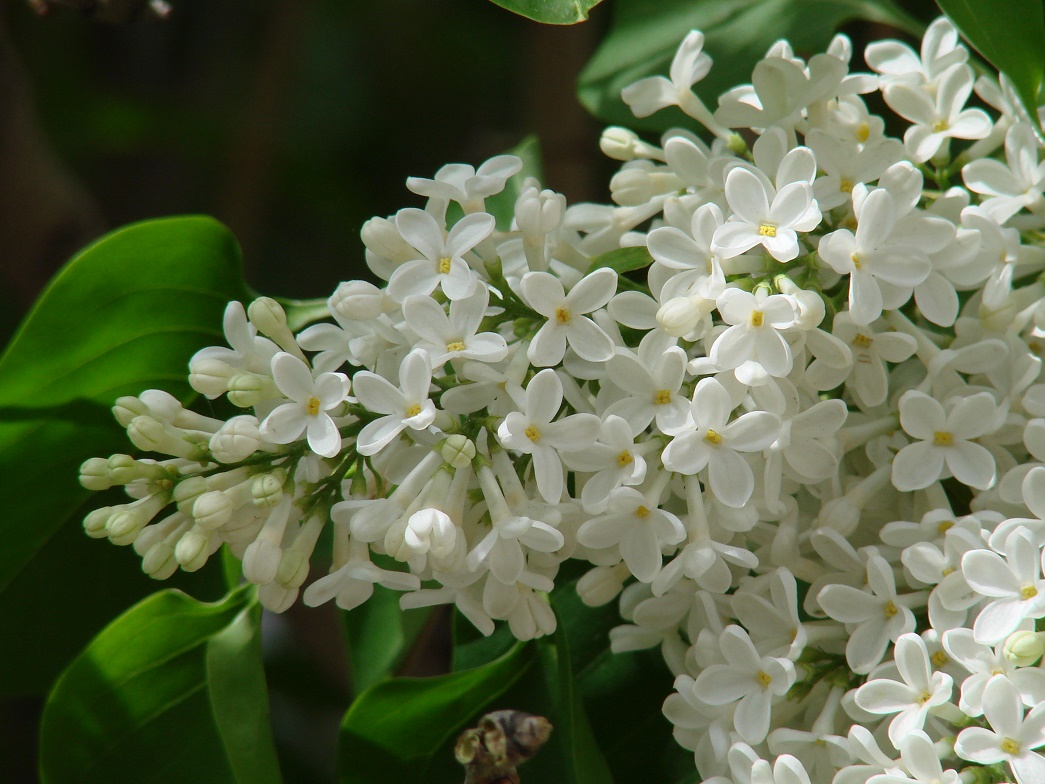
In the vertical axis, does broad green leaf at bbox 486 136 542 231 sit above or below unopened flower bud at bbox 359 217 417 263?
below

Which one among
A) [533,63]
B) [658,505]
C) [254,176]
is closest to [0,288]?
[254,176]

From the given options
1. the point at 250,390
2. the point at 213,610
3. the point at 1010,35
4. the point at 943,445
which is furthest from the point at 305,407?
the point at 1010,35

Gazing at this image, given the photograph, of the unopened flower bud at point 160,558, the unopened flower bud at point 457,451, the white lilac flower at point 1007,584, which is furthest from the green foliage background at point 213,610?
the white lilac flower at point 1007,584

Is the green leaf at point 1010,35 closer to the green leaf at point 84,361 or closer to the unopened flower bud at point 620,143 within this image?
the unopened flower bud at point 620,143

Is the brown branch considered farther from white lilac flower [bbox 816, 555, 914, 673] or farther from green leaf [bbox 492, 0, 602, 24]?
green leaf [bbox 492, 0, 602, 24]

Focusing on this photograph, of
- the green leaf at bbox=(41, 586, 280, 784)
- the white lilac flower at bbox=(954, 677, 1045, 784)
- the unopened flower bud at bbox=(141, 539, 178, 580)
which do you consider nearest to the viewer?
the white lilac flower at bbox=(954, 677, 1045, 784)

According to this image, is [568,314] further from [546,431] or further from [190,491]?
[190,491]

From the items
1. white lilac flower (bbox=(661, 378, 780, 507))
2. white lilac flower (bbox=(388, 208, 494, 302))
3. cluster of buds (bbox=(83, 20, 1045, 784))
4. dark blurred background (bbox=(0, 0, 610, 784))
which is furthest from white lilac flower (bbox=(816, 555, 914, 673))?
dark blurred background (bbox=(0, 0, 610, 784))

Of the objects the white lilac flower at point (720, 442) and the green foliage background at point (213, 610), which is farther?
the green foliage background at point (213, 610)
